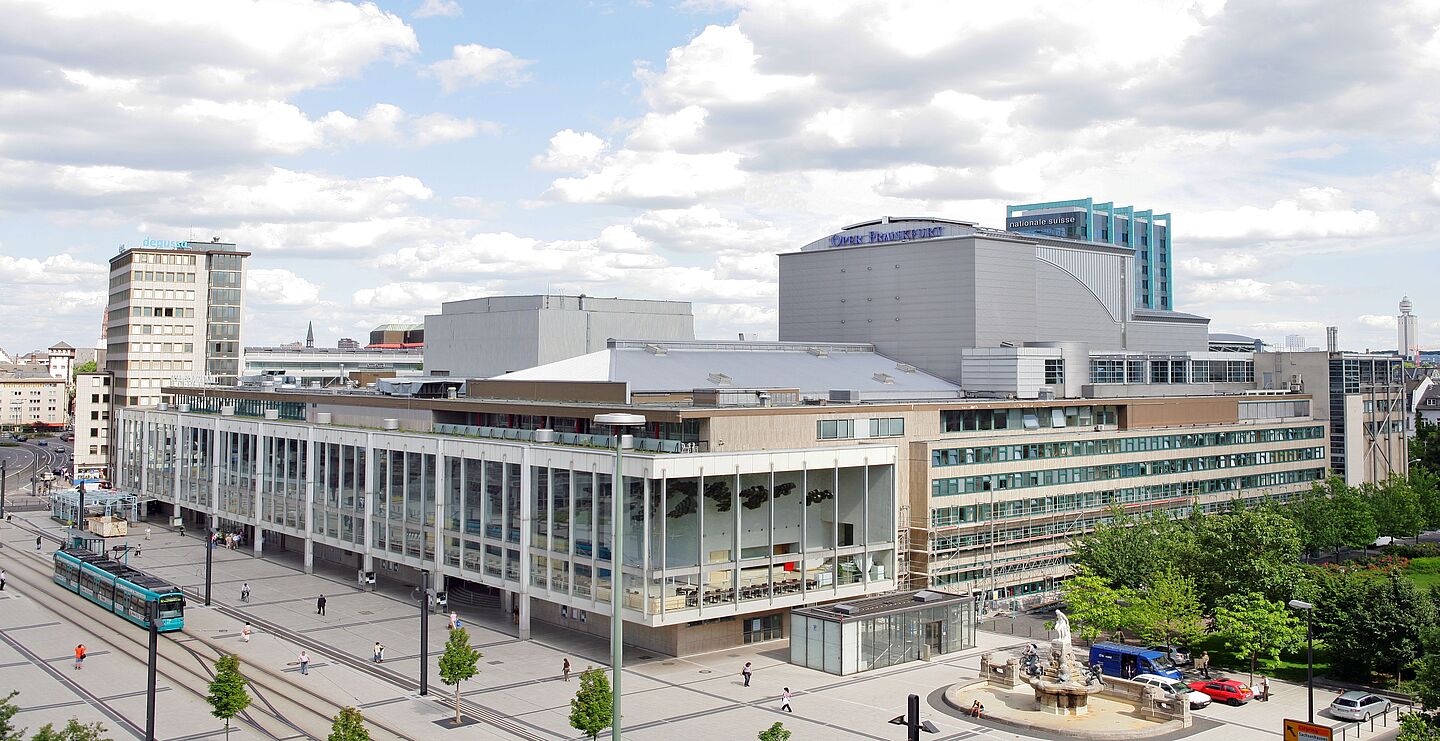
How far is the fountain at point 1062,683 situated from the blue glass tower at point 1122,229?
118m

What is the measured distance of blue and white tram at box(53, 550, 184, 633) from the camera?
68688 mm

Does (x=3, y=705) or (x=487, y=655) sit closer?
(x=3, y=705)

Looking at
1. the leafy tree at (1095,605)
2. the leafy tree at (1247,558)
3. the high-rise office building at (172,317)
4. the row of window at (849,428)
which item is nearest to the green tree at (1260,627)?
the leafy tree at (1247,558)

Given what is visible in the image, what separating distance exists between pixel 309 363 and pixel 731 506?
149 metres

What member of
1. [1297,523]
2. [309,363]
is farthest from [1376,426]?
[309,363]

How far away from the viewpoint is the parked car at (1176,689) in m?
54.7

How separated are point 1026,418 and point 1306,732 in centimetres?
4527

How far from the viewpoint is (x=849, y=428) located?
7412 centimetres

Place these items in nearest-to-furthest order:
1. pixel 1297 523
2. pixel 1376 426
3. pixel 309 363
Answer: pixel 1297 523
pixel 1376 426
pixel 309 363

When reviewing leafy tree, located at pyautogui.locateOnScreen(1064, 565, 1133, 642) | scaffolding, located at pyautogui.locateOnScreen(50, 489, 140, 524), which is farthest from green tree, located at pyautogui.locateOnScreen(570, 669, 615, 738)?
scaffolding, located at pyautogui.locateOnScreen(50, 489, 140, 524)

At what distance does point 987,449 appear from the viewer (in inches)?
3150

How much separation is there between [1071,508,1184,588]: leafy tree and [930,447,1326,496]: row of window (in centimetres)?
740

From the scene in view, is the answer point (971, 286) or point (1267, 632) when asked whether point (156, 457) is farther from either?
point (1267, 632)

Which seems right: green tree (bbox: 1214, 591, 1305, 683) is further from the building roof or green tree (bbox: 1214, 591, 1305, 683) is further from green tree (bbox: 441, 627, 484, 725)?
green tree (bbox: 441, 627, 484, 725)
